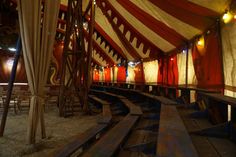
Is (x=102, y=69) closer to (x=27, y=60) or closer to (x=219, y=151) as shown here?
(x=27, y=60)

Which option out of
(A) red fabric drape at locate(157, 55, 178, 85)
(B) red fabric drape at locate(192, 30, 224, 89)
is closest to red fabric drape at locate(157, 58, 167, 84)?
(A) red fabric drape at locate(157, 55, 178, 85)

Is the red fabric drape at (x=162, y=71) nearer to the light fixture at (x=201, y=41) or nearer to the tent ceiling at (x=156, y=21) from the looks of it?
the tent ceiling at (x=156, y=21)

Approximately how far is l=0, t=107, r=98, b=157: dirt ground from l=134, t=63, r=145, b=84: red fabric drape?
19.6 feet

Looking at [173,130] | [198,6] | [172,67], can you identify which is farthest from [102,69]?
[173,130]

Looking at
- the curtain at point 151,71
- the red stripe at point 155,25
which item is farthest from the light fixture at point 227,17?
the curtain at point 151,71

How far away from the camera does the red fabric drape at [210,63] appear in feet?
16.9

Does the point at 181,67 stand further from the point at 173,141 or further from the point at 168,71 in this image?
the point at 173,141

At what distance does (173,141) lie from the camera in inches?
88.3

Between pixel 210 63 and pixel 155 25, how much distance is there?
3.22 m

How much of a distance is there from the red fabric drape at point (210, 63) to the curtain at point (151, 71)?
4.49 metres

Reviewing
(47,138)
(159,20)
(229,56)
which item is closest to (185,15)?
(159,20)

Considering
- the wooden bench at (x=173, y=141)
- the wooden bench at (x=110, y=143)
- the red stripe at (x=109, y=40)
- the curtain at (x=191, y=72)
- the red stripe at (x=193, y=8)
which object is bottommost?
the wooden bench at (x=110, y=143)

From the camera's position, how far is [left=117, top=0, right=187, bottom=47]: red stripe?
7875 mm

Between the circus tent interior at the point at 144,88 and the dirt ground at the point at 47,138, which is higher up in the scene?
the circus tent interior at the point at 144,88
